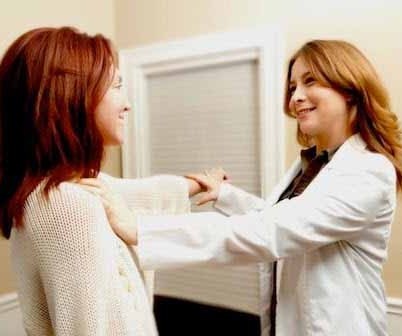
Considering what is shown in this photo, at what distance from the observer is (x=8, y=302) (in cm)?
168

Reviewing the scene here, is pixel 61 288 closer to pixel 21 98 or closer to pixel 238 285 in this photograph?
pixel 21 98

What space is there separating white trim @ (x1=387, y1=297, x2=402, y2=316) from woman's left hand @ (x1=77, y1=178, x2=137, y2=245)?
1112 mm

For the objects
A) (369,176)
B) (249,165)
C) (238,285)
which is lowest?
(238,285)

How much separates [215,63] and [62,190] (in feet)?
4.36

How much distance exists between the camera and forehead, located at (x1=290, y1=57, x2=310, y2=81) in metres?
1.14

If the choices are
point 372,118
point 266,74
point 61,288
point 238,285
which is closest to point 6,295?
point 238,285

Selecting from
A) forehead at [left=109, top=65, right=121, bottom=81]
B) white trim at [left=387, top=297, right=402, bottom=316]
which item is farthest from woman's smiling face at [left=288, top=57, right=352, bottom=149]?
white trim at [left=387, top=297, right=402, bottom=316]

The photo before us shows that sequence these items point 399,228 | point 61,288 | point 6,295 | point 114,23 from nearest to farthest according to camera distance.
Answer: point 61,288 → point 399,228 → point 6,295 → point 114,23

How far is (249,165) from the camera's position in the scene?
75.4 inches

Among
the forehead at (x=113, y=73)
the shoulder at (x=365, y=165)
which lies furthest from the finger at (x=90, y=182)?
the shoulder at (x=365, y=165)

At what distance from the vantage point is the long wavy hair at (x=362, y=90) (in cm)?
108

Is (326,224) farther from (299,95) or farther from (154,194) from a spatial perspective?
(154,194)

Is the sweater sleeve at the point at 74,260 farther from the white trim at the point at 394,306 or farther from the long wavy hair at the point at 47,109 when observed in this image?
the white trim at the point at 394,306

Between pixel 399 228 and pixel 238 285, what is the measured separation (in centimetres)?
76
